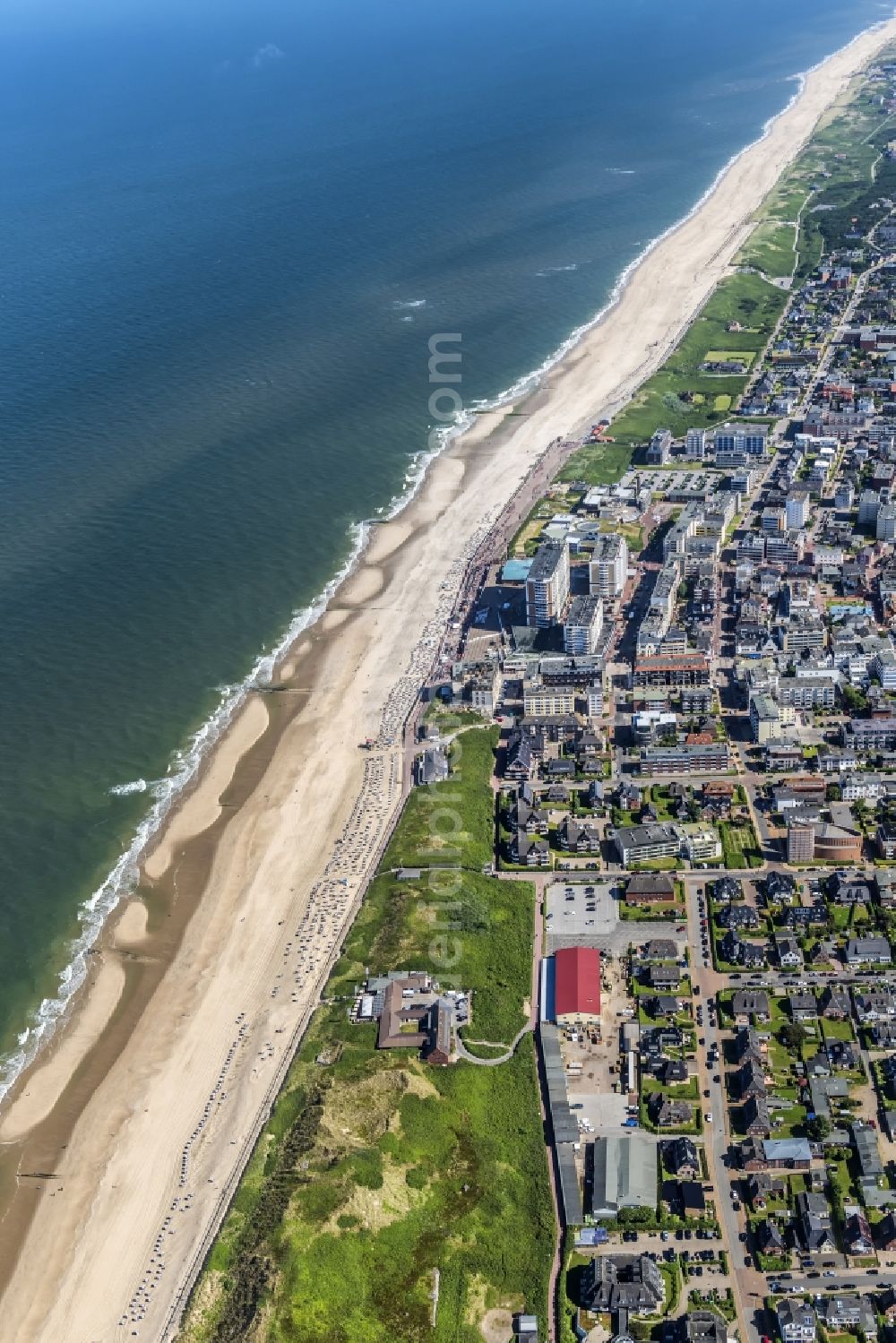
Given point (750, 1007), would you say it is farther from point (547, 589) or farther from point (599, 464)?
point (599, 464)

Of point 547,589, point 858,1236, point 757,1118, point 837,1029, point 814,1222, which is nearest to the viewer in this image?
point 858,1236

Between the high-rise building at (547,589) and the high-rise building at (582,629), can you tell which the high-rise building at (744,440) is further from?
the high-rise building at (582,629)

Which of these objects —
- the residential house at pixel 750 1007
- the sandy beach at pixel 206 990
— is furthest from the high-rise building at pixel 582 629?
the residential house at pixel 750 1007

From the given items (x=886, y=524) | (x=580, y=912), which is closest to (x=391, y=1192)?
(x=580, y=912)

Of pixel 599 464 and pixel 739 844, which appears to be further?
pixel 599 464

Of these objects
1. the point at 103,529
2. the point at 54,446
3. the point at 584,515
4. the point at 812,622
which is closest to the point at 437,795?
the point at 812,622

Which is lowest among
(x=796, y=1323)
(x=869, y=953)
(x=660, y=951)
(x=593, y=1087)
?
(x=796, y=1323)

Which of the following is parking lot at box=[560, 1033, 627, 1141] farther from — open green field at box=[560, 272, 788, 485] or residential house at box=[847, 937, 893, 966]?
open green field at box=[560, 272, 788, 485]
